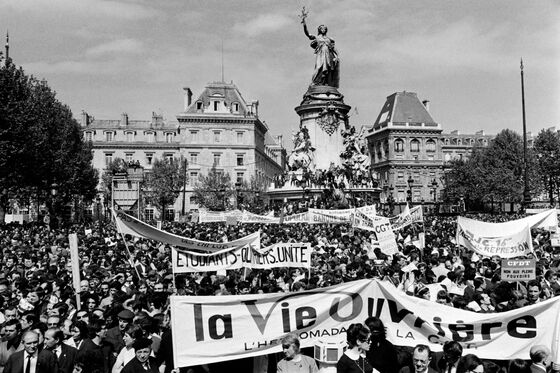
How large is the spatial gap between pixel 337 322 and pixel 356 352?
1134 mm

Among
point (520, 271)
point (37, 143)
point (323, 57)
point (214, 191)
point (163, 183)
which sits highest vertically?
point (323, 57)

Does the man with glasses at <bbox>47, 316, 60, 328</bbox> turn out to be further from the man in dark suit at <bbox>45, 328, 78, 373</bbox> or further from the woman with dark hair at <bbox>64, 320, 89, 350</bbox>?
the man in dark suit at <bbox>45, 328, 78, 373</bbox>

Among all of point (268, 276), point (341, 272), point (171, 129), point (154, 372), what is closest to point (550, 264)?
point (341, 272)

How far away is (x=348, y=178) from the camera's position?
55312 millimetres

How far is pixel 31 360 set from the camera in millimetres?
6723

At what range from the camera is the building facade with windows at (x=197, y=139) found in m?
91.2

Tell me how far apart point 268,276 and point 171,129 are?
8383 cm

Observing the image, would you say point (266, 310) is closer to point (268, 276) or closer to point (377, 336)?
point (377, 336)

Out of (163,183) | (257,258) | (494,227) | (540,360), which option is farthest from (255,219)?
(163,183)

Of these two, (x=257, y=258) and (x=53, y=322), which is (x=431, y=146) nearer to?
(x=257, y=258)

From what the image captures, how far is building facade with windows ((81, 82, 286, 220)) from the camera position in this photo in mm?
91188

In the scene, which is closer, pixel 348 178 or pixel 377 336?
pixel 377 336

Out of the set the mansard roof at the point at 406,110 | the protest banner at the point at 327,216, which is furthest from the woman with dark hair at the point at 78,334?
the mansard roof at the point at 406,110

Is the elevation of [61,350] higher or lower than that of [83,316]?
lower
